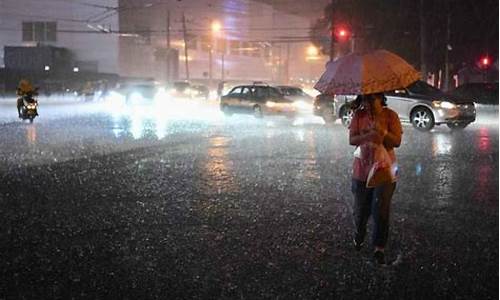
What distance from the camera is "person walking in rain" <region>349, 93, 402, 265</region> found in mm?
6094

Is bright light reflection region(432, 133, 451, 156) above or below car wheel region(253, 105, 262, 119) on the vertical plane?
below

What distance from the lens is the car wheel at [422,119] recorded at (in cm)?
2061

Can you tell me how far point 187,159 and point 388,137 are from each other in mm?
8346

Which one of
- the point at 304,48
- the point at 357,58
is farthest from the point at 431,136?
the point at 304,48

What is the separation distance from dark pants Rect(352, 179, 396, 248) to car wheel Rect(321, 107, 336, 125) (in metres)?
18.1

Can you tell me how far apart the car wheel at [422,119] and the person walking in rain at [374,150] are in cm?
1483

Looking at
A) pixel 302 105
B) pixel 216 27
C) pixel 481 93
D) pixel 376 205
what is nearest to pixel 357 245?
pixel 376 205

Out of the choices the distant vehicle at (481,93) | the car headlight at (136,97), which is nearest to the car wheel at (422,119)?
the distant vehicle at (481,93)

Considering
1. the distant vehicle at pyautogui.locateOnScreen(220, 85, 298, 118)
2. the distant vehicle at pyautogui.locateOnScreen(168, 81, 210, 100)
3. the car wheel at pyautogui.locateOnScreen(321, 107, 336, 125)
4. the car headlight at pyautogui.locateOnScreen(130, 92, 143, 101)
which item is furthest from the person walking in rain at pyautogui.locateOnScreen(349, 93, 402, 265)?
the distant vehicle at pyautogui.locateOnScreen(168, 81, 210, 100)

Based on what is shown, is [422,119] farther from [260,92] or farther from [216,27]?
[216,27]

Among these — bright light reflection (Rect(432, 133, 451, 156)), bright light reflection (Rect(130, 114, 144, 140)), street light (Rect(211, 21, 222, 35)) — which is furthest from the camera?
street light (Rect(211, 21, 222, 35))

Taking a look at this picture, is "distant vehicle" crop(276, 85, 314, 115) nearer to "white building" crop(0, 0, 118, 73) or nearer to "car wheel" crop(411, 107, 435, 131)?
"car wheel" crop(411, 107, 435, 131)

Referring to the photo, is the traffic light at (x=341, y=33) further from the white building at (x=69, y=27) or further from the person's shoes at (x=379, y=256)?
the person's shoes at (x=379, y=256)

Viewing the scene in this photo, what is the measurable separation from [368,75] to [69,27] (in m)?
62.0
